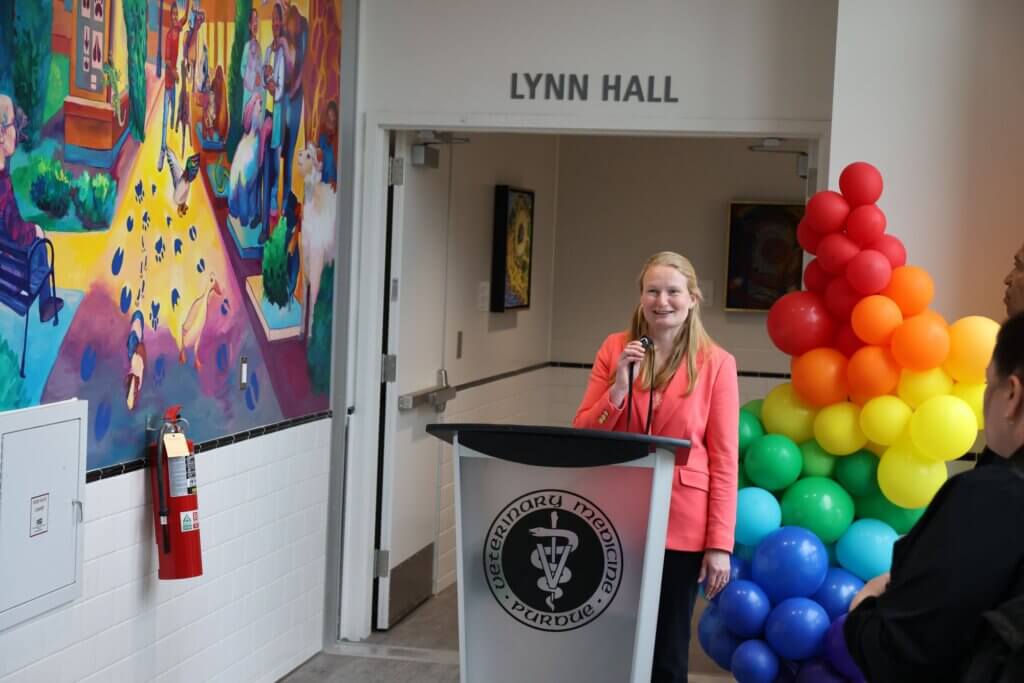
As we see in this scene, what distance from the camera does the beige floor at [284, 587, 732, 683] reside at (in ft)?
14.9

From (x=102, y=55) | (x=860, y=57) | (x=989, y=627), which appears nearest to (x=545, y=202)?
(x=860, y=57)

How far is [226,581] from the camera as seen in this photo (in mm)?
3963

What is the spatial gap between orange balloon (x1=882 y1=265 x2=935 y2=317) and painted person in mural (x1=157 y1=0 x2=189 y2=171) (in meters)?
2.21

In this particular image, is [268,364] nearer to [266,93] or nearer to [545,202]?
[266,93]

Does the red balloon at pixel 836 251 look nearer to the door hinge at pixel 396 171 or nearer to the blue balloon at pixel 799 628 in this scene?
the blue balloon at pixel 799 628

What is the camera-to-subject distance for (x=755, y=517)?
379 cm

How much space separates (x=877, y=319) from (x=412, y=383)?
2.22 m

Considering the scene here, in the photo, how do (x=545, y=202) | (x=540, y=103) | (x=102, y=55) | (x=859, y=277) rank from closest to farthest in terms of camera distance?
1. (x=102, y=55)
2. (x=859, y=277)
3. (x=540, y=103)
4. (x=545, y=202)

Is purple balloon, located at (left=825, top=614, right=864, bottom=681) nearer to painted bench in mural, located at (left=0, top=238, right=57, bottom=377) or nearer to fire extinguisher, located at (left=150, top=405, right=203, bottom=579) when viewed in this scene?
fire extinguisher, located at (left=150, top=405, right=203, bottom=579)

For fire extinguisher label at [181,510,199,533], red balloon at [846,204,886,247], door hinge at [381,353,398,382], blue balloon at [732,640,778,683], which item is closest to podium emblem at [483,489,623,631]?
fire extinguisher label at [181,510,199,533]

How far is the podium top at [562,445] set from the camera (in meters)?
2.78

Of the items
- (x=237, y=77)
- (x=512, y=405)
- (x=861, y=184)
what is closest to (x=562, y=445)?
(x=861, y=184)

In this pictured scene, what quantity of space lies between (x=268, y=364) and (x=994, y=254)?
8.19 feet

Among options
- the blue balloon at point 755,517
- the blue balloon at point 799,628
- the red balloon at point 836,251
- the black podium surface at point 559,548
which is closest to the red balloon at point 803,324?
the red balloon at point 836,251
